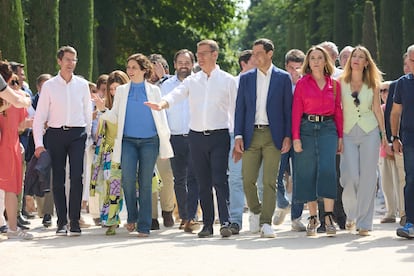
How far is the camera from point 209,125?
12375 mm

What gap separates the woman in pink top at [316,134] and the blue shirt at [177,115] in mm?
2226

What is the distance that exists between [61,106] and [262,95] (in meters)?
2.36

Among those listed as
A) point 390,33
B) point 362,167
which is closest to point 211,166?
point 362,167

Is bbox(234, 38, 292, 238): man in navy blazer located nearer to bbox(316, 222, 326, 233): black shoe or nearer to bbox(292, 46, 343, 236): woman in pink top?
bbox(292, 46, 343, 236): woman in pink top

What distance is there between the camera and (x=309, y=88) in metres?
12.1

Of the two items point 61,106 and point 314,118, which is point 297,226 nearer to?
point 314,118

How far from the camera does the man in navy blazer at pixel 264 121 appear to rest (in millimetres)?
12164

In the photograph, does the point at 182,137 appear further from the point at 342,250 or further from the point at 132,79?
the point at 342,250

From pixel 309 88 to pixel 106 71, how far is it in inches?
947

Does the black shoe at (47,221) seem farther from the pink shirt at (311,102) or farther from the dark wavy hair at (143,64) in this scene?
the pink shirt at (311,102)

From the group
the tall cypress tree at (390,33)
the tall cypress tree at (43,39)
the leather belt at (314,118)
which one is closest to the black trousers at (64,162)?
the leather belt at (314,118)

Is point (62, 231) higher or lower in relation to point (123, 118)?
lower

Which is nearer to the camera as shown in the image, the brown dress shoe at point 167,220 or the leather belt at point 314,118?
the leather belt at point 314,118

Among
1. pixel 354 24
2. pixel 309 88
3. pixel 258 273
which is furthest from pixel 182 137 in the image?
pixel 354 24
